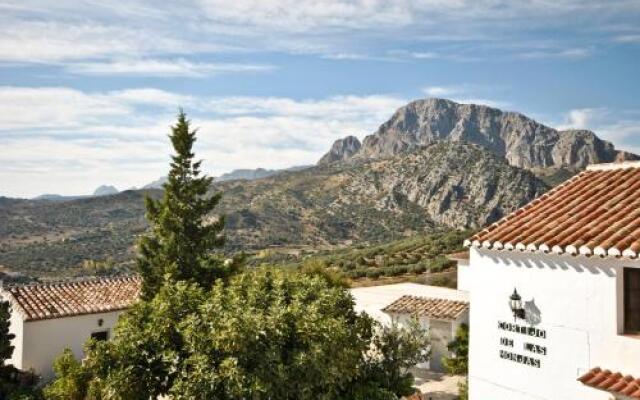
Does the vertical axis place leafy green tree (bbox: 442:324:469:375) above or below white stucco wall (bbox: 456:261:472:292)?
below

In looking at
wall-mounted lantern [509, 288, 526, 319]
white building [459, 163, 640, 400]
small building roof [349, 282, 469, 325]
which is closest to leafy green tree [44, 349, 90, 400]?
white building [459, 163, 640, 400]

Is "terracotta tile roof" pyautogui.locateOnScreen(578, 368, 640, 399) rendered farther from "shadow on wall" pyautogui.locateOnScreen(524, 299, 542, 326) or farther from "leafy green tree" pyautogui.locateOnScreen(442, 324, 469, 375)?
"leafy green tree" pyautogui.locateOnScreen(442, 324, 469, 375)

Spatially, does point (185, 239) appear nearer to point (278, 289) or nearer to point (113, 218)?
point (278, 289)

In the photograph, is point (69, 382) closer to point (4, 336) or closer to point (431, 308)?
point (4, 336)

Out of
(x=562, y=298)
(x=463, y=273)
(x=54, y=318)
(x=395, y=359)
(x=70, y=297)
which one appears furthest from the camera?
(x=70, y=297)

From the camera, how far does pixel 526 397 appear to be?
9758 millimetres

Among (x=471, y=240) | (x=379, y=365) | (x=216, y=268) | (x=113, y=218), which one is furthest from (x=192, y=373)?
(x=113, y=218)

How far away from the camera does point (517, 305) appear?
9898 millimetres

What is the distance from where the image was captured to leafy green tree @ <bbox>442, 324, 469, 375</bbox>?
20.5 meters

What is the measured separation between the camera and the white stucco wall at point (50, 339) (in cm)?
2303

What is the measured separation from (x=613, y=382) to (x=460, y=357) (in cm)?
1278

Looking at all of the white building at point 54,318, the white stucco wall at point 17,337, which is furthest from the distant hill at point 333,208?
the white stucco wall at point 17,337

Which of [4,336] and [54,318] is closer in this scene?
[4,336]

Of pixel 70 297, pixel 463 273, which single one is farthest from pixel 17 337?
pixel 463 273
